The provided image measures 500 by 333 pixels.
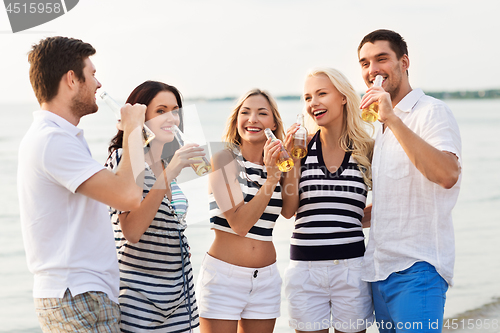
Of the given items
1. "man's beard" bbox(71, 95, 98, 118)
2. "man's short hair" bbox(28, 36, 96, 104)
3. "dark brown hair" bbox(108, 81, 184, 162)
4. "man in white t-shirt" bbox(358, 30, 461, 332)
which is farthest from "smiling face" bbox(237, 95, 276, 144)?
"man's short hair" bbox(28, 36, 96, 104)

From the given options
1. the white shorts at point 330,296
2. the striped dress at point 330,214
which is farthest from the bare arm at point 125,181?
the white shorts at point 330,296

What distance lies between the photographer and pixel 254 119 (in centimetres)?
359

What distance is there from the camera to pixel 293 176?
11.5 ft

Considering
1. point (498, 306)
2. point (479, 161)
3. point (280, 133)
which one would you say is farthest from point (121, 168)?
point (479, 161)

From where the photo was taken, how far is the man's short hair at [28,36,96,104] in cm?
240

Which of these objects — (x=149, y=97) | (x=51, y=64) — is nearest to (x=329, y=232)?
(x=149, y=97)

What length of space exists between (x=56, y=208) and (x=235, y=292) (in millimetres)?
1469

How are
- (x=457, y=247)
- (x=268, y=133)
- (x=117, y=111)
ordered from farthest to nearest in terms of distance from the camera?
(x=457, y=247)
(x=268, y=133)
(x=117, y=111)

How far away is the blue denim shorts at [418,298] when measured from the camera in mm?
2949

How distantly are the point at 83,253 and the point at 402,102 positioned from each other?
7.28 ft

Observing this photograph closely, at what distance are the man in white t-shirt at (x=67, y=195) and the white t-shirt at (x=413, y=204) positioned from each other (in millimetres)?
1635

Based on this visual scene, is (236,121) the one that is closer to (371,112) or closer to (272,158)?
(272,158)

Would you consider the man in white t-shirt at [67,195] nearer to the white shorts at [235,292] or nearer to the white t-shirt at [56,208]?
the white t-shirt at [56,208]

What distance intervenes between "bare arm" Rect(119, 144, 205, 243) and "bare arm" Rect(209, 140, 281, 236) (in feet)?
2.22
